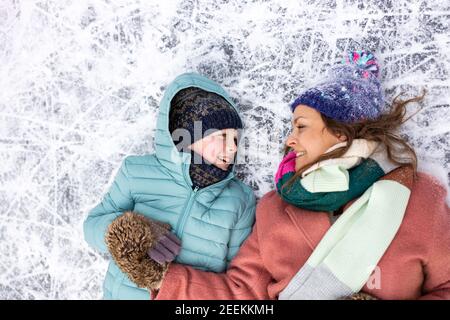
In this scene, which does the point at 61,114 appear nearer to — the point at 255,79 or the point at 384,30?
the point at 255,79

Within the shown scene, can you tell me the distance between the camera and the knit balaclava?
1496 millimetres

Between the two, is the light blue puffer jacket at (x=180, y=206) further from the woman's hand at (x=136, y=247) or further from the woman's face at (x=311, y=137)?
the woman's face at (x=311, y=137)

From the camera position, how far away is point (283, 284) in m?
1.43

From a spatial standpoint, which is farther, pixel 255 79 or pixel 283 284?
pixel 255 79

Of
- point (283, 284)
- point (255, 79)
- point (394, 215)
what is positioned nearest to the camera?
point (394, 215)

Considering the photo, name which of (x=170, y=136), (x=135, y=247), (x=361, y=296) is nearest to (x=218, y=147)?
(x=170, y=136)

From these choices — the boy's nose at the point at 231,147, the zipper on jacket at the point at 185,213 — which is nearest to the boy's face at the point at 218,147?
Answer: the boy's nose at the point at 231,147

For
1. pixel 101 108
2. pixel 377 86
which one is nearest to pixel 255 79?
pixel 377 86

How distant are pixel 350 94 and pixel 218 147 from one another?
0.42m

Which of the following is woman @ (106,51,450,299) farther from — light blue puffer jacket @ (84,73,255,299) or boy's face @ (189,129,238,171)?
boy's face @ (189,129,238,171)

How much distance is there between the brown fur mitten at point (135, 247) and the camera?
4.70 ft

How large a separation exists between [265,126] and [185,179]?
0.36m

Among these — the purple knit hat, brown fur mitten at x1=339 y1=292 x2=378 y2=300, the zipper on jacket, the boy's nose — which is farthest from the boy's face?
brown fur mitten at x1=339 y1=292 x2=378 y2=300

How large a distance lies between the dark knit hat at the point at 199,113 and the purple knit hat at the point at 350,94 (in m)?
0.21
